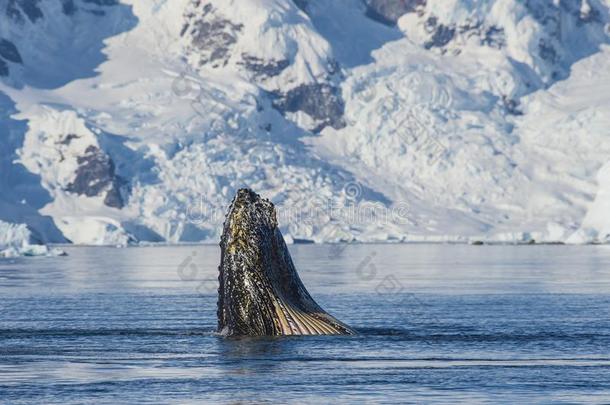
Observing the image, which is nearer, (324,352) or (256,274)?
(256,274)

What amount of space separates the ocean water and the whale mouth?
75 centimetres

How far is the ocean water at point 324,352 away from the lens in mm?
39044

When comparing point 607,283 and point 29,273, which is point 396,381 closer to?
point 607,283

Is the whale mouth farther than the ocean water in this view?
Yes

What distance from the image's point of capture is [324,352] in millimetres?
46688

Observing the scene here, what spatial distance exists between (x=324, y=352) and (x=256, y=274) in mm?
3180

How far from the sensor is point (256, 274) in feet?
150

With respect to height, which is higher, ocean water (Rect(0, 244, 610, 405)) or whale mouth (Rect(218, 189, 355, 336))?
whale mouth (Rect(218, 189, 355, 336))

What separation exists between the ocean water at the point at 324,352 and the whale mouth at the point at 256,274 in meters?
0.75

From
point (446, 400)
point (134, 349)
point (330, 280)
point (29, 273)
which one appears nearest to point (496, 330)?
point (134, 349)

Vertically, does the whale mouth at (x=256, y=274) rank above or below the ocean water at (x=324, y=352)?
above

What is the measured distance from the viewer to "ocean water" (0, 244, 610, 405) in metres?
39.0

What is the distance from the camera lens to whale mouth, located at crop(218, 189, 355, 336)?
45.7 metres

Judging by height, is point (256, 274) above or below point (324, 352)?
above
